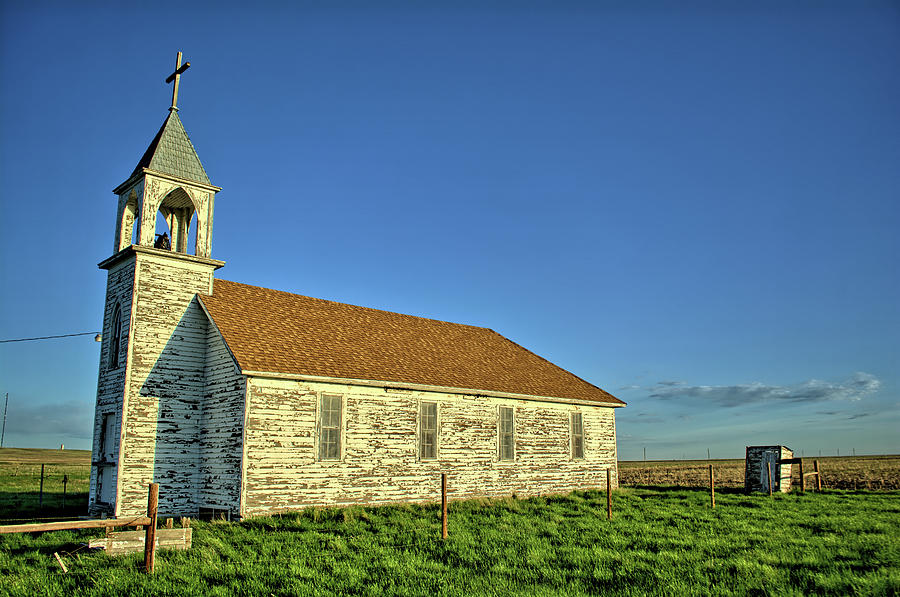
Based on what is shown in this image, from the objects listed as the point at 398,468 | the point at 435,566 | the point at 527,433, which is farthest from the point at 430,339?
the point at 435,566

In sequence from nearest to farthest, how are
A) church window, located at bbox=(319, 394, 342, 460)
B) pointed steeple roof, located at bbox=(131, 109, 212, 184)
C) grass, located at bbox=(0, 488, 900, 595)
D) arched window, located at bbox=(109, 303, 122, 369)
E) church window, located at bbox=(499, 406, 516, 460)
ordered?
grass, located at bbox=(0, 488, 900, 595)
church window, located at bbox=(319, 394, 342, 460)
arched window, located at bbox=(109, 303, 122, 369)
pointed steeple roof, located at bbox=(131, 109, 212, 184)
church window, located at bbox=(499, 406, 516, 460)

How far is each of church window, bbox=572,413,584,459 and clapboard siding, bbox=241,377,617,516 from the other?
276mm

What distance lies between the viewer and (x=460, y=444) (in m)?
24.0

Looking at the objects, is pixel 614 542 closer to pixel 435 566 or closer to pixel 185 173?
pixel 435 566

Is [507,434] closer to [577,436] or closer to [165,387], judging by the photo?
[577,436]

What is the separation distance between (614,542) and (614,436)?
53.0 ft

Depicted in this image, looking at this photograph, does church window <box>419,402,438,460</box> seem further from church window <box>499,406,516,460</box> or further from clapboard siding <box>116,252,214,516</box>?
clapboard siding <box>116,252,214,516</box>

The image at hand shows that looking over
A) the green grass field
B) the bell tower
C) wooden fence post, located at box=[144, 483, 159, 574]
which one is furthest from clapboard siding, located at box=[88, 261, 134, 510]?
wooden fence post, located at box=[144, 483, 159, 574]

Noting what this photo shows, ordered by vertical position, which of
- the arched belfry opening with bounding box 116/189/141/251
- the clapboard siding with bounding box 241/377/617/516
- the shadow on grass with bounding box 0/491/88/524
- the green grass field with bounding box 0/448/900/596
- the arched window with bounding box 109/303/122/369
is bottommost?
the shadow on grass with bounding box 0/491/88/524

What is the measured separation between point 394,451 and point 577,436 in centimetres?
987

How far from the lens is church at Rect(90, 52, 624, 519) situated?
19125 millimetres

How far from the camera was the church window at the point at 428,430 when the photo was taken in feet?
75.2

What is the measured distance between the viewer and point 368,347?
79.7 ft

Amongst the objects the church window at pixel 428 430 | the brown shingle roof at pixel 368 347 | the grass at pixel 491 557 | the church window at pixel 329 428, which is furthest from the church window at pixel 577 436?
the church window at pixel 329 428
